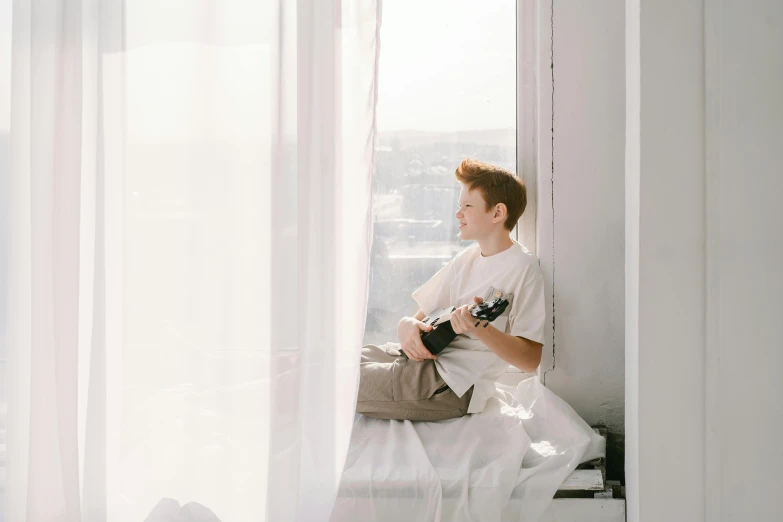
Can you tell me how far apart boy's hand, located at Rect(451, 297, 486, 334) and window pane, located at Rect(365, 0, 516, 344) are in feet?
0.93

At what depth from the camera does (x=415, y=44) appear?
1601 millimetres

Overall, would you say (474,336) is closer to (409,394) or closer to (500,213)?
(409,394)

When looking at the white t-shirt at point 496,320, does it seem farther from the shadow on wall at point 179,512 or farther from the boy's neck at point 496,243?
the shadow on wall at point 179,512

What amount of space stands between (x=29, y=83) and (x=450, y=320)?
91cm

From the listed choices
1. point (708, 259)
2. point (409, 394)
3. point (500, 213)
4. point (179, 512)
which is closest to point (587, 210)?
point (500, 213)

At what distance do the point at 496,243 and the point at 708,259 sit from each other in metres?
0.54

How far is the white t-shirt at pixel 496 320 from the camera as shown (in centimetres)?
145

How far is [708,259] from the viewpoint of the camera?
1.06 m

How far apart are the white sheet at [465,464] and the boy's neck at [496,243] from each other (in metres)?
0.36

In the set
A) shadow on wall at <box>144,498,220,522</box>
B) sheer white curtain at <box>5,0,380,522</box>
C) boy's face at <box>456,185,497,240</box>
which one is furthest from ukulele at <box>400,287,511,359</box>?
shadow on wall at <box>144,498,220,522</box>

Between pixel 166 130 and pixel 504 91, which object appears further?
pixel 504 91

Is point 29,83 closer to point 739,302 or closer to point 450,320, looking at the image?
point 450,320

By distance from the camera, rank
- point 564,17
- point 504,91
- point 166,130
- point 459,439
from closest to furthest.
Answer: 1. point 166,130
2. point 459,439
3. point 564,17
4. point 504,91

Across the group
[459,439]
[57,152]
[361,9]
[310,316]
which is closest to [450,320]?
[459,439]
